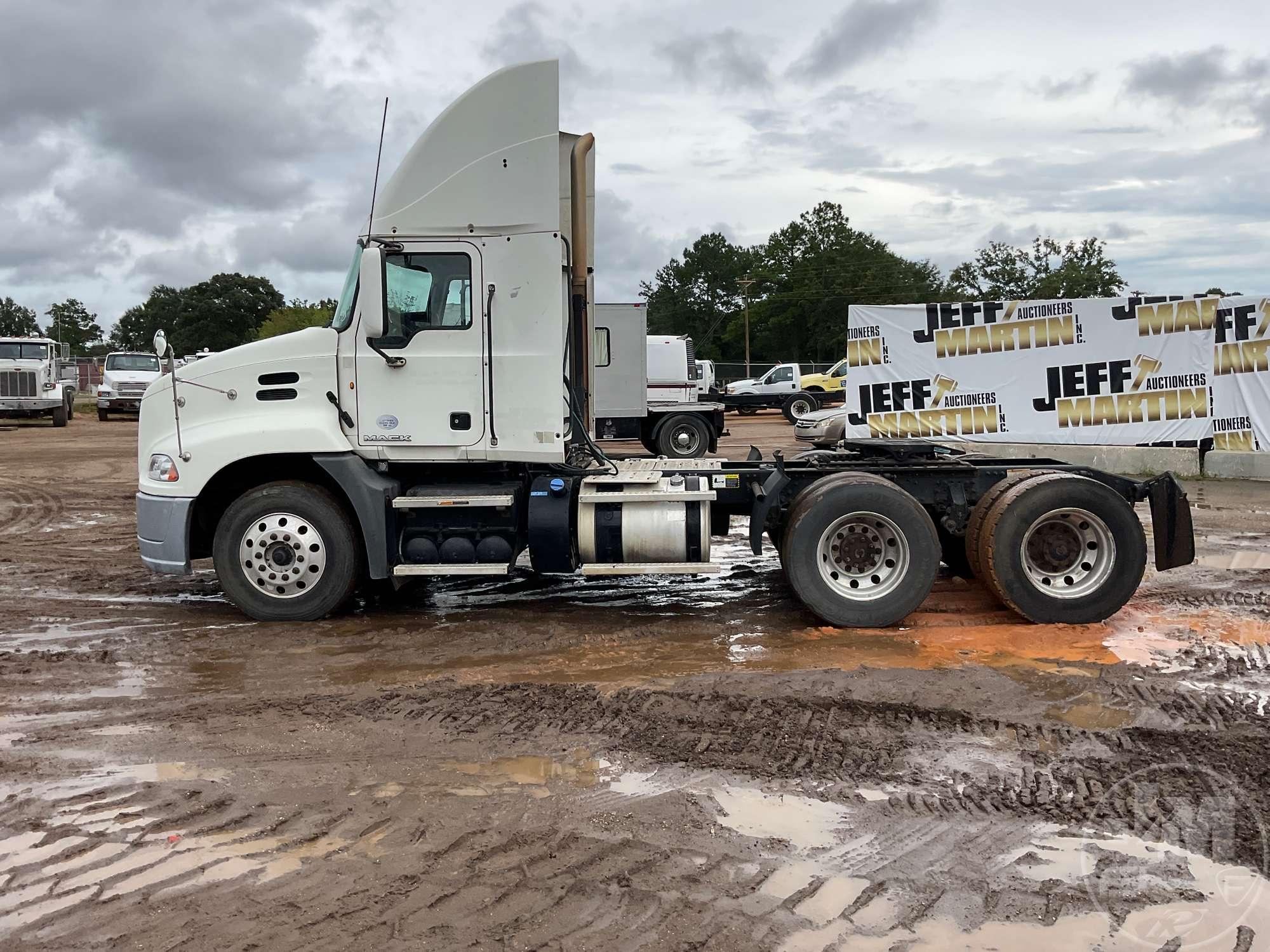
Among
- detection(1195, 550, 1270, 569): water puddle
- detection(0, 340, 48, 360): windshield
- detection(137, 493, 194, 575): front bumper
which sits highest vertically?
detection(0, 340, 48, 360): windshield

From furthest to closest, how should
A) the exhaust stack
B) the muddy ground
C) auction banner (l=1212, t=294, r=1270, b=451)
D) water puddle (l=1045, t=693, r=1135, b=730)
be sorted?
1. auction banner (l=1212, t=294, r=1270, b=451)
2. the exhaust stack
3. water puddle (l=1045, t=693, r=1135, b=730)
4. the muddy ground

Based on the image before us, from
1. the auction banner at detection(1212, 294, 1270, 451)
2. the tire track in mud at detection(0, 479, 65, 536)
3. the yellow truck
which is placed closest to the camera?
the tire track in mud at detection(0, 479, 65, 536)

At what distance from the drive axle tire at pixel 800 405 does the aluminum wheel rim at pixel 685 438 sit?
12.3 meters

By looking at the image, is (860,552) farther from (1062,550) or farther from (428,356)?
(428,356)

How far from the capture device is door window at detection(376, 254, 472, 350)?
22.9 feet

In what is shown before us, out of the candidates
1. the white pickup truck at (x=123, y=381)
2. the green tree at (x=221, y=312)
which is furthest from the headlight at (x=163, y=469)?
the green tree at (x=221, y=312)

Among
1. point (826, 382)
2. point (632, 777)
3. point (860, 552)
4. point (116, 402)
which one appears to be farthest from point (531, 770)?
point (826, 382)

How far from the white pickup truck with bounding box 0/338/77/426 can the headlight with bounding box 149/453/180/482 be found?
934 inches

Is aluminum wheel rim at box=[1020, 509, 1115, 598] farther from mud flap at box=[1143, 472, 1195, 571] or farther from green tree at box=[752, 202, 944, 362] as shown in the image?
green tree at box=[752, 202, 944, 362]

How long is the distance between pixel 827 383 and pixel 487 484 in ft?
94.5

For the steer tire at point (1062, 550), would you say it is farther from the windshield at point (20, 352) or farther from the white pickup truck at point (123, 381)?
the white pickup truck at point (123, 381)

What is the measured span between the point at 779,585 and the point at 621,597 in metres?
1.42

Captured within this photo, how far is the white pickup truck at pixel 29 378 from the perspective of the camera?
88.1 ft

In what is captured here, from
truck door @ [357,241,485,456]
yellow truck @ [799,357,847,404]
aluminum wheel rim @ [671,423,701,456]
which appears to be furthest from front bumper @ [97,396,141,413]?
truck door @ [357,241,485,456]
